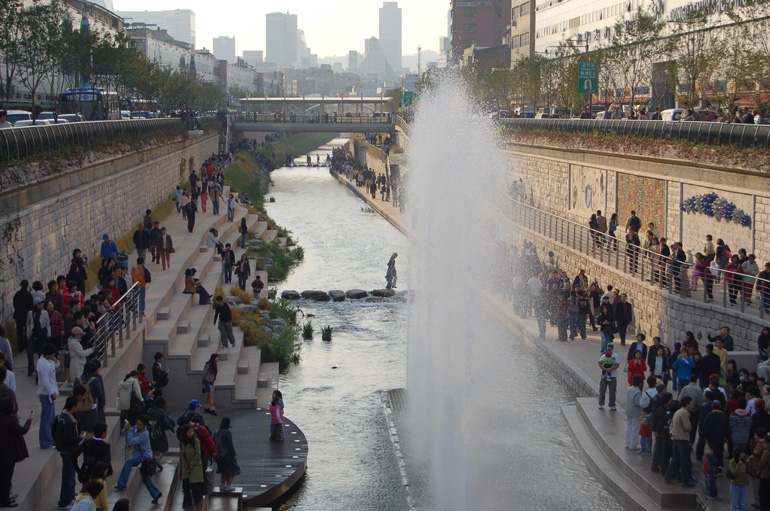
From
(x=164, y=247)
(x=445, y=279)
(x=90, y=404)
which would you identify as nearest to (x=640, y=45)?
(x=164, y=247)

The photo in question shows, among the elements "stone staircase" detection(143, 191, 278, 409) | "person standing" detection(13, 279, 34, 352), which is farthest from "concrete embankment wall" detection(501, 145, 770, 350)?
"person standing" detection(13, 279, 34, 352)

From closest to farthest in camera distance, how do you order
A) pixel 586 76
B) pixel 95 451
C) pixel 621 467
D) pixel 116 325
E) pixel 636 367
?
pixel 95 451 < pixel 621 467 < pixel 636 367 < pixel 116 325 < pixel 586 76

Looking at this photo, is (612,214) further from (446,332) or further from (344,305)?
(446,332)

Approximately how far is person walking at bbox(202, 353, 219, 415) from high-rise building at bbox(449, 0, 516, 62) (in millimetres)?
124118

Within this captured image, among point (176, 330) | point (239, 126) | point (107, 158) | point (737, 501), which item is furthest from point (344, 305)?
point (239, 126)

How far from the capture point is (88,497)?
9.02m

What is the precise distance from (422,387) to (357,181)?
209ft

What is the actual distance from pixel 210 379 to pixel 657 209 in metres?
15.7

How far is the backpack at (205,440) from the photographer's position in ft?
41.3

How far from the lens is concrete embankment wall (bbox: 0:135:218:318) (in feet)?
56.3

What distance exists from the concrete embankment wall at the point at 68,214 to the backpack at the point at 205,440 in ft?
19.5

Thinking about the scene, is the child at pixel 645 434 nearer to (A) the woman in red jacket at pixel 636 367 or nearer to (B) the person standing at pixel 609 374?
(A) the woman in red jacket at pixel 636 367

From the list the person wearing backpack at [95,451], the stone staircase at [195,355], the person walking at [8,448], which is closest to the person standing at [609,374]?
the stone staircase at [195,355]

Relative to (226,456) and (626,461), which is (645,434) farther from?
(226,456)
